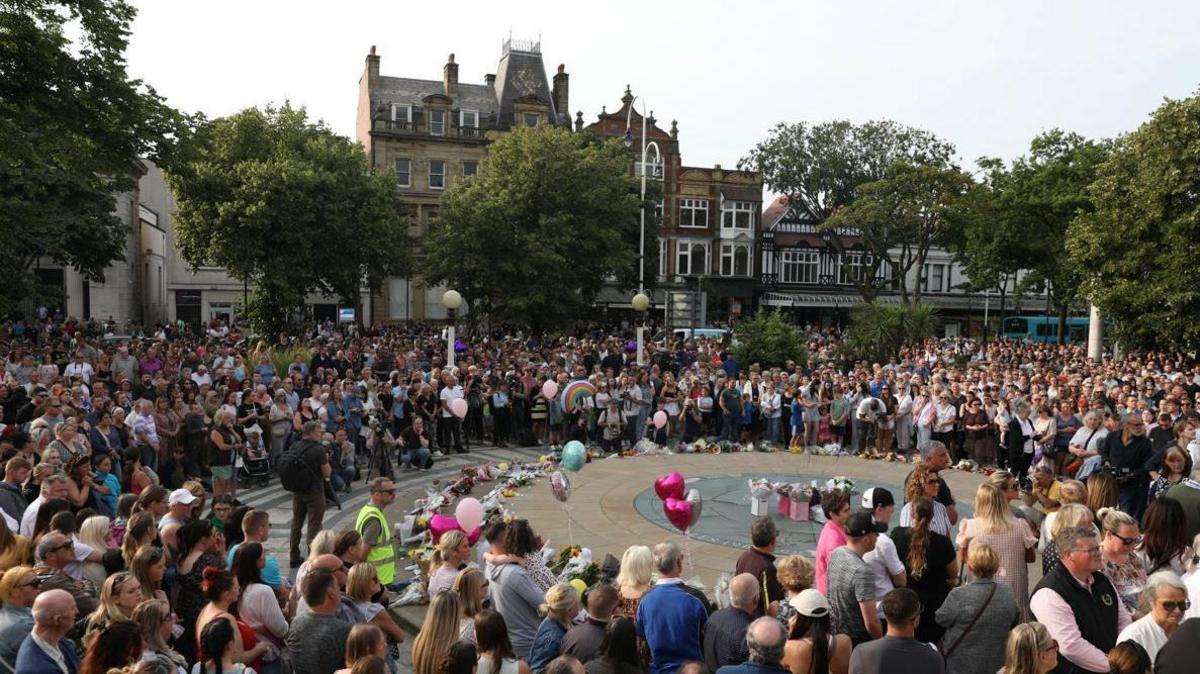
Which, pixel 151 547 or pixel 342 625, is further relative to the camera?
pixel 151 547

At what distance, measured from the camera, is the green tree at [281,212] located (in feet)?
111

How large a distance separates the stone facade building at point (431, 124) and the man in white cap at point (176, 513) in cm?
4511

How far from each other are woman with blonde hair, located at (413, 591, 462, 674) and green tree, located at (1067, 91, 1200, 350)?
26061mm

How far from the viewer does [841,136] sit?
56938 millimetres

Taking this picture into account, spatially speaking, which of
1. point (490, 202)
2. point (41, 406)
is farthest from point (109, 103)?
point (490, 202)

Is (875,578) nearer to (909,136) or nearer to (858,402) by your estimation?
(858,402)

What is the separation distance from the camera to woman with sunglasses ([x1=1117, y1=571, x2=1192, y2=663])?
5168 mm

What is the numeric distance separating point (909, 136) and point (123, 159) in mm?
50828

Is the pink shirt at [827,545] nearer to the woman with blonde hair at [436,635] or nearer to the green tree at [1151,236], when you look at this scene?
the woman with blonde hair at [436,635]

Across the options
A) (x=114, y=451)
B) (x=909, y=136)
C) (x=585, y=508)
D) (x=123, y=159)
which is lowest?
(x=585, y=508)

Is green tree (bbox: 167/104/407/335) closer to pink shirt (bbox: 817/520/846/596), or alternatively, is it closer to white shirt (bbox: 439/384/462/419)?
white shirt (bbox: 439/384/462/419)

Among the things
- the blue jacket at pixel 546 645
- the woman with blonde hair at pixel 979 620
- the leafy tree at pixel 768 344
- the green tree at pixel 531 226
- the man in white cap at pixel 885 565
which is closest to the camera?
the woman with blonde hair at pixel 979 620

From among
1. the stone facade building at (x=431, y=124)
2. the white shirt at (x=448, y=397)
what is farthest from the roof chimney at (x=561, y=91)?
the white shirt at (x=448, y=397)

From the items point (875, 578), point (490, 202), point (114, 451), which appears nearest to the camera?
point (875, 578)
